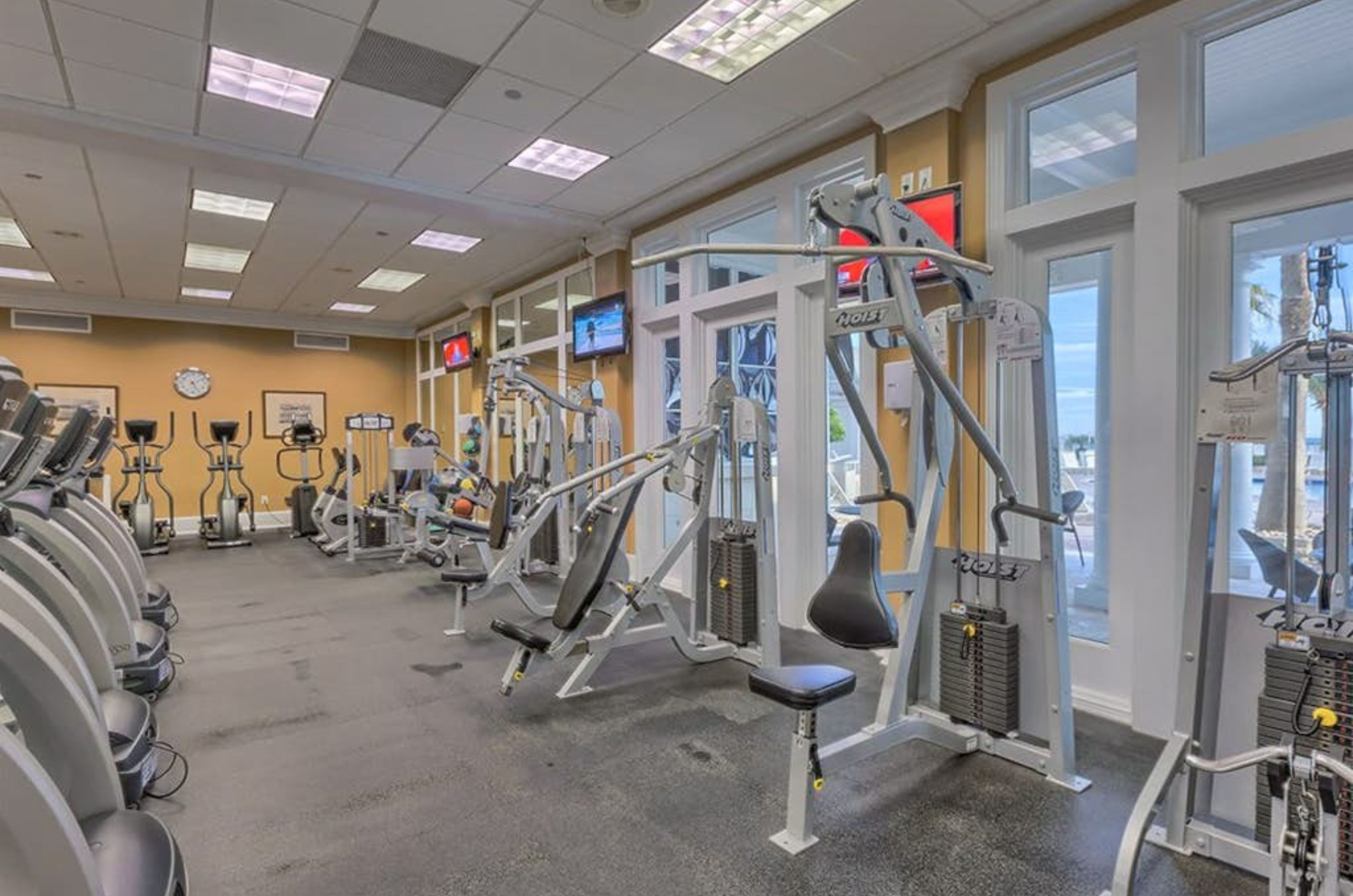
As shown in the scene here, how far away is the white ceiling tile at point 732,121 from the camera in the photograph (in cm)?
401

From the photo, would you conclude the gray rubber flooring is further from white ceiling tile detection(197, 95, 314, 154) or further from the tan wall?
the tan wall

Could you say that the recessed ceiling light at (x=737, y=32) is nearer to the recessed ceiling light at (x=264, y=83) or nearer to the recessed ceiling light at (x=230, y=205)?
the recessed ceiling light at (x=264, y=83)

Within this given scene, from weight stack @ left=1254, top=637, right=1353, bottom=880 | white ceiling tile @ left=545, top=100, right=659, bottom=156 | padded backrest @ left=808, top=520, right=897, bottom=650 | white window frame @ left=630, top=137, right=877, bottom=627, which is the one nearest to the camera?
weight stack @ left=1254, top=637, right=1353, bottom=880

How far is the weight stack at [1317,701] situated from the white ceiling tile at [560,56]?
349 cm

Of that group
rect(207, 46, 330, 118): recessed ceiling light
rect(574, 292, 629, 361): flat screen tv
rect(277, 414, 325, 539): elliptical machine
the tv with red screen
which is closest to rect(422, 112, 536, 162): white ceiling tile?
rect(207, 46, 330, 118): recessed ceiling light

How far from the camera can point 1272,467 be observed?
278 centimetres

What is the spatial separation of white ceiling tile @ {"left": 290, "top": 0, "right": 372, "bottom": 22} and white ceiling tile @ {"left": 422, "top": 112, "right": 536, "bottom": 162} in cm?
96

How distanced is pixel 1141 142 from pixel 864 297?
1.57 m

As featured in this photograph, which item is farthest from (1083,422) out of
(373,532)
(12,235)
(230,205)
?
(12,235)

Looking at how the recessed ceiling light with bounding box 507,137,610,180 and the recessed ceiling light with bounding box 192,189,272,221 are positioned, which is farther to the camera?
the recessed ceiling light with bounding box 192,189,272,221

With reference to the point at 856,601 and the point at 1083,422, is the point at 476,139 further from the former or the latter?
the point at 1083,422

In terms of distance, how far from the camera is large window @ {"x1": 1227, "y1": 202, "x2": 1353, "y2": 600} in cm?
264

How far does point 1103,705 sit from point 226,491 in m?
9.04

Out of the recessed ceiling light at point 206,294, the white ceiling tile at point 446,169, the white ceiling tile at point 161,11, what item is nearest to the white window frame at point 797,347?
the white ceiling tile at point 446,169
